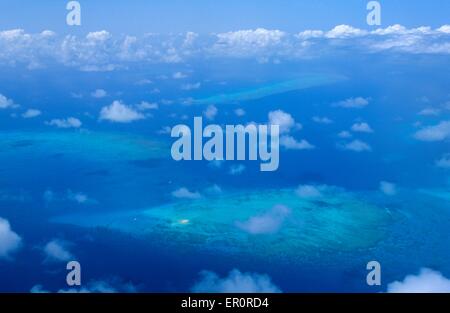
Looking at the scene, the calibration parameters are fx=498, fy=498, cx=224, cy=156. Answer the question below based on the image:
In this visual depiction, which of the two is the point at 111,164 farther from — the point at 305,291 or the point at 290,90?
the point at 305,291

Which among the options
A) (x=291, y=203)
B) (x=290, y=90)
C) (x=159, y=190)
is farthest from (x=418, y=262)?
(x=159, y=190)

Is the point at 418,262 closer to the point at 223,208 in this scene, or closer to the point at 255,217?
the point at 255,217

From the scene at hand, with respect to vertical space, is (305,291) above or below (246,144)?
below

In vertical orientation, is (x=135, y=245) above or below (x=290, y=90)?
below

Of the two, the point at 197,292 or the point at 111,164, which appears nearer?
the point at 197,292
